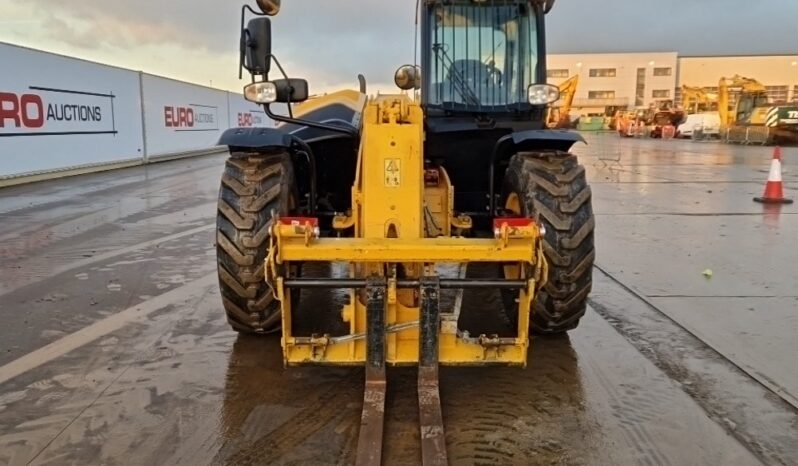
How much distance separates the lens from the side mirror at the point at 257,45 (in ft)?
12.3

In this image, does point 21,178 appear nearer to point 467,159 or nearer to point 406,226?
point 467,159

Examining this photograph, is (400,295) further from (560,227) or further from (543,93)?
(543,93)

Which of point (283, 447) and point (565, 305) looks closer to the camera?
point (283, 447)

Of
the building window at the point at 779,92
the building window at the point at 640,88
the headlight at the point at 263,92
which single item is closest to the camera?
the headlight at the point at 263,92

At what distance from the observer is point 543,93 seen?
4887mm

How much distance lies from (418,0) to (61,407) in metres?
3.96

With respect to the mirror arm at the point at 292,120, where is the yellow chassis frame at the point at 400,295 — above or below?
below

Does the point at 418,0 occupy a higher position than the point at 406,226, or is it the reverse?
the point at 418,0

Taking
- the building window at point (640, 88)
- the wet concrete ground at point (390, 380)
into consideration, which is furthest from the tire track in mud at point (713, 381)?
the building window at point (640, 88)

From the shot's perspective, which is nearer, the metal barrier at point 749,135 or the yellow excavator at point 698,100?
the metal barrier at point 749,135

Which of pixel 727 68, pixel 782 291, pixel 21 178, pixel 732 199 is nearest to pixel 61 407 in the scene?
pixel 782 291

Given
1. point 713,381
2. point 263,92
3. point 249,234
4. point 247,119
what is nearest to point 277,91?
point 263,92

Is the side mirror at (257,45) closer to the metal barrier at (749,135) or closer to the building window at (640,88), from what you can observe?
the metal barrier at (749,135)

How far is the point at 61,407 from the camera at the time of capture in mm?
3578
